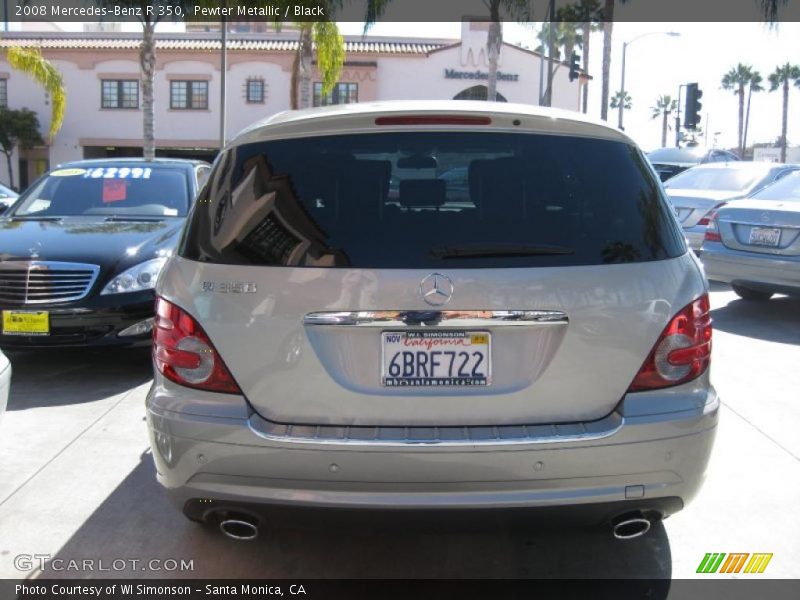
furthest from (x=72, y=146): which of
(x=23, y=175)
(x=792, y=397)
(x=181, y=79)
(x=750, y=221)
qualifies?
(x=792, y=397)

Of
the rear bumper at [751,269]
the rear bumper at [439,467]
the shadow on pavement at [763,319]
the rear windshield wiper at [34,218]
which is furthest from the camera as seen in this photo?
the rear bumper at [751,269]

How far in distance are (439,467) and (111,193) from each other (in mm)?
5723

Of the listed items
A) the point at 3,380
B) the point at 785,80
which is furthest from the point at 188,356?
the point at 785,80

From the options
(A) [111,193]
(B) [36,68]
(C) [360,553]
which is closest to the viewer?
(C) [360,553]

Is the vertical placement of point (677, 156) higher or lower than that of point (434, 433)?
higher

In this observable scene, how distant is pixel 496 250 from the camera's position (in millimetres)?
2797

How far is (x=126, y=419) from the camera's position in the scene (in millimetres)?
5266

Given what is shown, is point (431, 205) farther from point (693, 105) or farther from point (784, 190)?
point (693, 105)

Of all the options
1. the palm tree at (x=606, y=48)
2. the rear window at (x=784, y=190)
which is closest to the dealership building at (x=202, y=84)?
the palm tree at (x=606, y=48)

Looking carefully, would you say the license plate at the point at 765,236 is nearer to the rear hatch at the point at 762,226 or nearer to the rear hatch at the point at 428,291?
the rear hatch at the point at 762,226

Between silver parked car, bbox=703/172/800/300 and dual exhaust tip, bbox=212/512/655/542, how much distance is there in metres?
6.05

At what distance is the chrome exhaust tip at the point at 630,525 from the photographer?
2.89m

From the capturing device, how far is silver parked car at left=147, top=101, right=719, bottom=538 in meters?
2.73

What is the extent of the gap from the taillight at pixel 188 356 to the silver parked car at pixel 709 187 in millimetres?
9074
